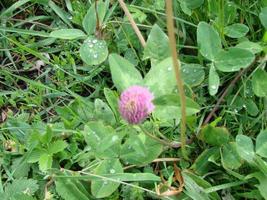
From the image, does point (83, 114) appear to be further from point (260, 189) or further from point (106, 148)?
point (260, 189)

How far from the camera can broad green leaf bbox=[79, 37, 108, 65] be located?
178cm

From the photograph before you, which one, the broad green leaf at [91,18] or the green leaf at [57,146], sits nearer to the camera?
the green leaf at [57,146]

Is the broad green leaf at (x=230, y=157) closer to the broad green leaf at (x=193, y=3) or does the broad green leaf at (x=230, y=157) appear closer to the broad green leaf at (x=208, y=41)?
the broad green leaf at (x=208, y=41)

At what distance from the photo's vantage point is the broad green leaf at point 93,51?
1782 mm

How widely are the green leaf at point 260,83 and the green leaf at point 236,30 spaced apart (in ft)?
0.45

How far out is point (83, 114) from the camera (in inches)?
69.7

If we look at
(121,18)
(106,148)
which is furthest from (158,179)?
(121,18)

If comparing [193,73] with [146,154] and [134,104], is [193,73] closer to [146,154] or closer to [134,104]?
[146,154]

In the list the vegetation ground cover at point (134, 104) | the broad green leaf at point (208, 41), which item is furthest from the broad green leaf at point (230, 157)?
the broad green leaf at point (208, 41)

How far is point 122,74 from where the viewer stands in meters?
1.46

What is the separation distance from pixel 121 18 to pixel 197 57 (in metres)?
0.32

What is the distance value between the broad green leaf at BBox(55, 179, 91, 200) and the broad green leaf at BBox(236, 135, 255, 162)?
1.39 ft

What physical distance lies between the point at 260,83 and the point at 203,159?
0.27 m

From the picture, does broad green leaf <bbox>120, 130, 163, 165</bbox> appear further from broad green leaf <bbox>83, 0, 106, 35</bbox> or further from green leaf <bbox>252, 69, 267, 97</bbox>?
broad green leaf <bbox>83, 0, 106, 35</bbox>
